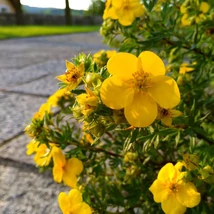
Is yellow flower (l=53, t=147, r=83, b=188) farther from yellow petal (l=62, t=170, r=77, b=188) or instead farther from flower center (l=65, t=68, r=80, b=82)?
flower center (l=65, t=68, r=80, b=82)

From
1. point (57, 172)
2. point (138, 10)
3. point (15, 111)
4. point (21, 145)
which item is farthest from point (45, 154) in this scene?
point (15, 111)

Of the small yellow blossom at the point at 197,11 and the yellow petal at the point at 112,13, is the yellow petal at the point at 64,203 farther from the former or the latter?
the small yellow blossom at the point at 197,11

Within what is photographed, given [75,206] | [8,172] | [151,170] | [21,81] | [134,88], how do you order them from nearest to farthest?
[134,88]
[75,206]
[151,170]
[8,172]
[21,81]

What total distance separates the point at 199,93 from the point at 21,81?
181cm

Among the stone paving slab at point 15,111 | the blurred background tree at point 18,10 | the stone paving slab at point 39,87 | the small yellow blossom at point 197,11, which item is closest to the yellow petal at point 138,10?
the small yellow blossom at point 197,11

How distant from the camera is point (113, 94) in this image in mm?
537

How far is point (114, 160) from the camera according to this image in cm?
105

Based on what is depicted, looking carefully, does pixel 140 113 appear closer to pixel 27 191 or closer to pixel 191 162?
pixel 191 162

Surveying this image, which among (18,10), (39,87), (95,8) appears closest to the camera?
(39,87)

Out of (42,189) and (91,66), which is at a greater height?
(91,66)

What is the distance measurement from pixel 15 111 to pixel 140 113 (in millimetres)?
1538

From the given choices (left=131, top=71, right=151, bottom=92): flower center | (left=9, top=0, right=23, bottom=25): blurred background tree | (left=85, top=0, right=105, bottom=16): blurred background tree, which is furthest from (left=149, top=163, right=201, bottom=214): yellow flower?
(left=85, top=0, right=105, bottom=16): blurred background tree

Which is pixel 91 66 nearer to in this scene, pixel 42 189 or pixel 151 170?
pixel 151 170

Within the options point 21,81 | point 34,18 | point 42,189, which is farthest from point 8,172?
point 34,18
